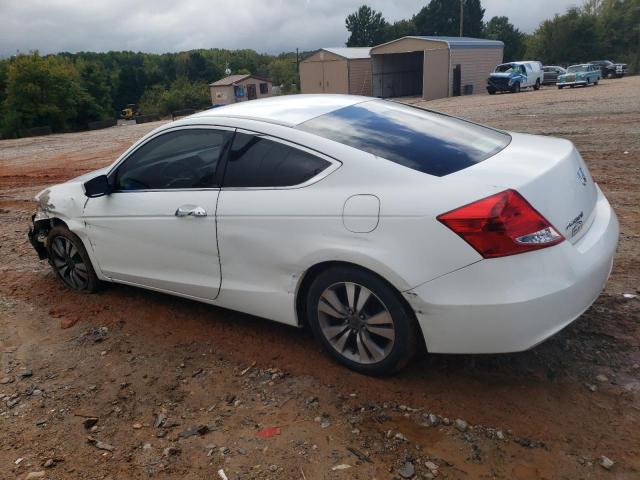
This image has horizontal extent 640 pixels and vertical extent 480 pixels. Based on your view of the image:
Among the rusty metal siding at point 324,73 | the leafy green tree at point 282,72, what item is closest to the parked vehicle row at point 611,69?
the rusty metal siding at point 324,73

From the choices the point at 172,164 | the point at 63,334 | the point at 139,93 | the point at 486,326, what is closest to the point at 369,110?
the point at 172,164

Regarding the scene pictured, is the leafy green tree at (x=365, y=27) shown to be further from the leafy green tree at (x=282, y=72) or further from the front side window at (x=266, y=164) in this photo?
the front side window at (x=266, y=164)

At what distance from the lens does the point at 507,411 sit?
113 inches

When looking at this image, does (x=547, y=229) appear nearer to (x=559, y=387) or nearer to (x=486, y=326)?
(x=486, y=326)

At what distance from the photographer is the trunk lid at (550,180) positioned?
9.00ft

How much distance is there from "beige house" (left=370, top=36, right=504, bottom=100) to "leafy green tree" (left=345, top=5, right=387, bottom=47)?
45573 mm

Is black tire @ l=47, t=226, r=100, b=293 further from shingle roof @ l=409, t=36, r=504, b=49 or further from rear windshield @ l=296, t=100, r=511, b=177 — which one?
shingle roof @ l=409, t=36, r=504, b=49

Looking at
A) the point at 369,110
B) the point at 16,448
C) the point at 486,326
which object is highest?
the point at 369,110

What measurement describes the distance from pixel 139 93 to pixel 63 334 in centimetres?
10382

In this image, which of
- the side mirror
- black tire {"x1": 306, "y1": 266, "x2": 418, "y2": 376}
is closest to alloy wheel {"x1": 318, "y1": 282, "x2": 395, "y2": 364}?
black tire {"x1": 306, "y1": 266, "x2": 418, "y2": 376}

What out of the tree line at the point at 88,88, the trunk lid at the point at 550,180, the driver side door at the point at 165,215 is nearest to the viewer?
the trunk lid at the point at 550,180

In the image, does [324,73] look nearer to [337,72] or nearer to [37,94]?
[337,72]

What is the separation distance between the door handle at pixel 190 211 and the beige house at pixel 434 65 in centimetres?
3677

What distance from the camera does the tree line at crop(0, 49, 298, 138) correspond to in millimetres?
51625
